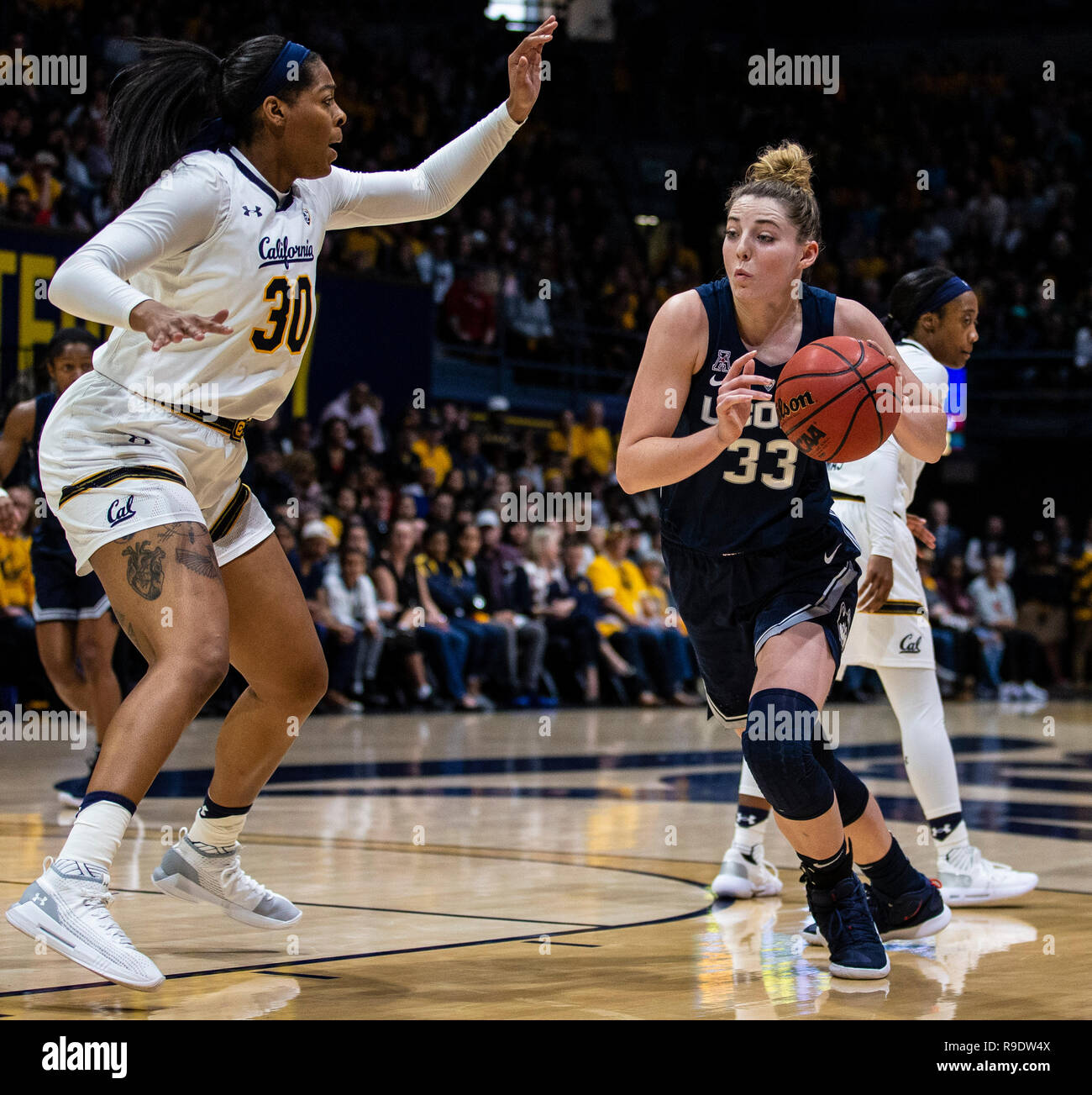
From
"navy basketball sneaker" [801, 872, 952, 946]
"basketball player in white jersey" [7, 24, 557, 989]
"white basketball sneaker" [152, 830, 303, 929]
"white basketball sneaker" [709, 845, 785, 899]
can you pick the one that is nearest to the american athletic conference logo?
"navy basketball sneaker" [801, 872, 952, 946]

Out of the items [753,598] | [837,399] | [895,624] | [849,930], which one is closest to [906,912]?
[849,930]

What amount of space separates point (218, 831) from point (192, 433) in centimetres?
108

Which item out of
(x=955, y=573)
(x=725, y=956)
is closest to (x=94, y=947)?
(x=725, y=956)

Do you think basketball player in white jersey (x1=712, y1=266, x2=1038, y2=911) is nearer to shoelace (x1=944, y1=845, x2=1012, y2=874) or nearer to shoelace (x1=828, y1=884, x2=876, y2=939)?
shoelace (x1=944, y1=845, x2=1012, y2=874)

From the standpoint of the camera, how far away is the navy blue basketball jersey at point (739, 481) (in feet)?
13.1

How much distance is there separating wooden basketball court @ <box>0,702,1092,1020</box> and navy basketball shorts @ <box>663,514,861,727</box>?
0.74 m

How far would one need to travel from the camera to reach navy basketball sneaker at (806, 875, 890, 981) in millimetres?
3791

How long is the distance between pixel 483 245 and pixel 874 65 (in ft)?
32.8

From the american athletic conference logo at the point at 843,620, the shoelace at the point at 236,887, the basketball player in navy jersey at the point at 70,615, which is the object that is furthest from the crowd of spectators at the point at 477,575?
the american athletic conference logo at the point at 843,620

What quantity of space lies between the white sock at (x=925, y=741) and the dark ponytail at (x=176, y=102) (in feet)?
8.70

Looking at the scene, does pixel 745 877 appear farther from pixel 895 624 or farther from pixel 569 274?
pixel 569 274

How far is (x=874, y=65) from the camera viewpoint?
2469 centimetres
